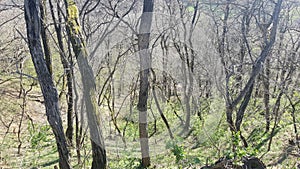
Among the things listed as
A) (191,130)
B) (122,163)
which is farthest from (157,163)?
(191,130)

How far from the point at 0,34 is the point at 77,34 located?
626cm

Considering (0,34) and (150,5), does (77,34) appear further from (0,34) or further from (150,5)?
(0,34)

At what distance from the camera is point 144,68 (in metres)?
6.41

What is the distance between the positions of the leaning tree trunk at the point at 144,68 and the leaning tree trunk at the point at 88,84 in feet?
5.89

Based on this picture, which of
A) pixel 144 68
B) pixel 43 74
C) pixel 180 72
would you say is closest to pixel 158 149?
pixel 144 68

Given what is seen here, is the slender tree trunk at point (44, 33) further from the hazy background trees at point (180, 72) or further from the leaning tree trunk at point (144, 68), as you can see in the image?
the leaning tree trunk at point (144, 68)

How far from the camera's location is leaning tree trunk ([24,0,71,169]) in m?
3.47

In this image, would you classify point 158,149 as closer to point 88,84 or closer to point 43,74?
point 88,84

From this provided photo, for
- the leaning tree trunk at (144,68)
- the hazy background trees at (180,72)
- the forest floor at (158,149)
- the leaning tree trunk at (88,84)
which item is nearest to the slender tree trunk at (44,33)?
the leaning tree trunk at (88,84)

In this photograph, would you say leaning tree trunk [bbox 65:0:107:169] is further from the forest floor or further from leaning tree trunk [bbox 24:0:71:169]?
the forest floor

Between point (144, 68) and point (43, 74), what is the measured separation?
301 cm

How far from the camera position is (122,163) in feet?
23.1

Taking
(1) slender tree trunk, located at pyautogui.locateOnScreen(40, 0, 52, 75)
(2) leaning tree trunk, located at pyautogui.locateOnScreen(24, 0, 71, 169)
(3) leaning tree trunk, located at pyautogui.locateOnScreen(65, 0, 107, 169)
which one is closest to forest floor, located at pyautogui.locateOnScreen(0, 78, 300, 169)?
(3) leaning tree trunk, located at pyautogui.locateOnScreen(65, 0, 107, 169)

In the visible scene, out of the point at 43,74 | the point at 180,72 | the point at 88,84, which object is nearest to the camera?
the point at 43,74
